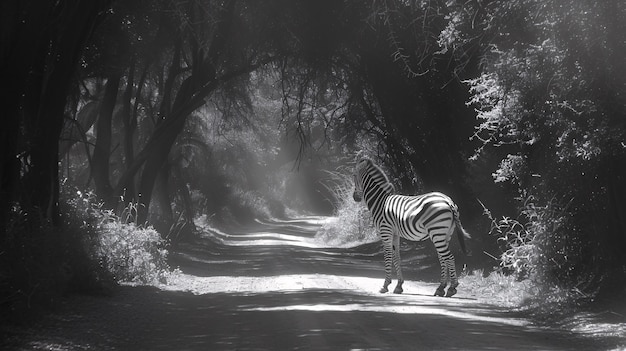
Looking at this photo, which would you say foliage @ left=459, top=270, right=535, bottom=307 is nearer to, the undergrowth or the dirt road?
the dirt road

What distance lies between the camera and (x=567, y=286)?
14.2 metres

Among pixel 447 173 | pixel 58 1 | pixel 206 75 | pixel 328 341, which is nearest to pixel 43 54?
pixel 58 1

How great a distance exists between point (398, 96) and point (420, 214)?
22.5 feet

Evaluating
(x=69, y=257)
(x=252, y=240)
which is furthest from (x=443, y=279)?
(x=252, y=240)

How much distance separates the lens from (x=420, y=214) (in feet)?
A: 55.3

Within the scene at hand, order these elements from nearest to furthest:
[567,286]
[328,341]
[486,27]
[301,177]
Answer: [328,341], [486,27], [567,286], [301,177]

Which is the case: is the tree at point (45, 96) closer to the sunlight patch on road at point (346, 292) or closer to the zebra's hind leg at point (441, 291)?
the sunlight patch on road at point (346, 292)

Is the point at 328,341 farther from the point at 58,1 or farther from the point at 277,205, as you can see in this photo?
the point at 277,205

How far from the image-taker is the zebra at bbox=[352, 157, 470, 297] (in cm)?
1647

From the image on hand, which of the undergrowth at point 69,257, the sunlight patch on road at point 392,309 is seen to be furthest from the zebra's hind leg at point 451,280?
the undergrowth at point 69,257

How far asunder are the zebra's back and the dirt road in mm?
1273

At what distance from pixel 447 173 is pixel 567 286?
365 inches

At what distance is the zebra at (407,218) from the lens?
54.0 feet

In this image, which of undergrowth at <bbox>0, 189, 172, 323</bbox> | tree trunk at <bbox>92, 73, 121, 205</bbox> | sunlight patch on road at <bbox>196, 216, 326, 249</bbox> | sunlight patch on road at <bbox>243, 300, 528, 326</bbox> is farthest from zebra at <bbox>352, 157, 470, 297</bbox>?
sunlight patch on road at <bbox>196, 216, 326, 249</bbox>
